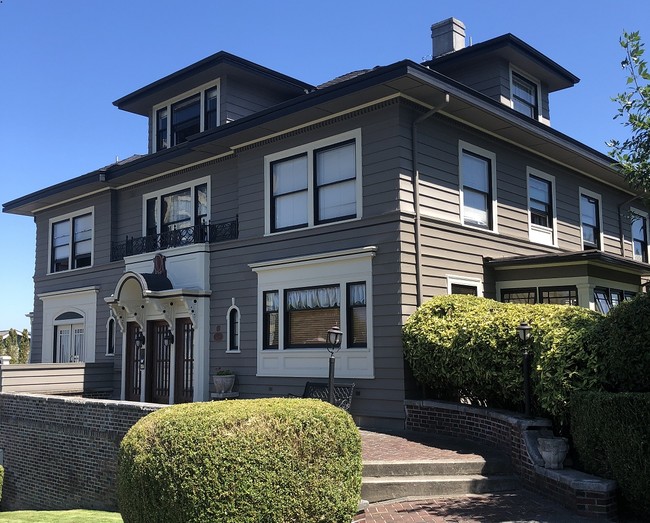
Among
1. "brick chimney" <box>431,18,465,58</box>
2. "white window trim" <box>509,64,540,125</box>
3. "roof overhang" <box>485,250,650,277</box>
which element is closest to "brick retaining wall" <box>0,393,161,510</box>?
"roof overhang" <box>485,250,650,277</box>

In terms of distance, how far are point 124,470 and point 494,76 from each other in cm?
1392

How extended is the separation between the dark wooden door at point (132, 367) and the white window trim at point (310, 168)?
5.86 meters

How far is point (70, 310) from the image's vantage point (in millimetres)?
21391

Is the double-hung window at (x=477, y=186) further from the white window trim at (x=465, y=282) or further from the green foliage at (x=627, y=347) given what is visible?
the green foliage at (x=627, y=347)

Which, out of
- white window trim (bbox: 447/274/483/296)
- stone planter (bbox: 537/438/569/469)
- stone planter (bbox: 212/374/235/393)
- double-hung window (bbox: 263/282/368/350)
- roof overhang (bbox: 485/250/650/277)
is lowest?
stone planter (bbox: 537/438/569/469)

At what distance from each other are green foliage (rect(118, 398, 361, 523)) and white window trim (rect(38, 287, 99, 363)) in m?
14.7

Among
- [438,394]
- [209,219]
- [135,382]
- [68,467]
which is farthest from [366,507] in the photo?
[135,382]

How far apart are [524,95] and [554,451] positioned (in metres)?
11.9

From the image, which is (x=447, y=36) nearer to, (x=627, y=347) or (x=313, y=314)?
(x=313, y=314)

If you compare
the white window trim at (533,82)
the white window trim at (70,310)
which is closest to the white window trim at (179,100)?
the white window trim at (70,310)

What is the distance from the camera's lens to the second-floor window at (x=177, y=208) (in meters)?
17.5

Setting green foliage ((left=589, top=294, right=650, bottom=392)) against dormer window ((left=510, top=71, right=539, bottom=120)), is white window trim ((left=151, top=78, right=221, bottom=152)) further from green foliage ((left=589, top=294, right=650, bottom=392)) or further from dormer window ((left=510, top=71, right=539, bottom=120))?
green foliage ((left=589, top=294, right=650, bottom=392))

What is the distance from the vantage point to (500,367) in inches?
400

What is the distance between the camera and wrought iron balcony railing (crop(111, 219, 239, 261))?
1645cm
